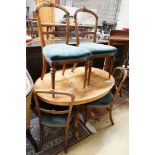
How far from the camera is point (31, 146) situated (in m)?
1.60

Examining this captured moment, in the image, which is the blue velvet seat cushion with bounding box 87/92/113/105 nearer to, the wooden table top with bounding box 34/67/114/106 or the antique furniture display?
the wooden table top with bounding box 34/67/114/106

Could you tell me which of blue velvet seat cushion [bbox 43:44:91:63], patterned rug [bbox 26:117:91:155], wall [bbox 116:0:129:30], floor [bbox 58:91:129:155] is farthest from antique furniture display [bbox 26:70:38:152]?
wall [bbox 116:0:129:30]

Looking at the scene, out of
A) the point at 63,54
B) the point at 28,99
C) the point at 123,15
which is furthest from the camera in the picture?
the point at 123,15

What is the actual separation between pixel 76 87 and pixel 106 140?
26.8 inches

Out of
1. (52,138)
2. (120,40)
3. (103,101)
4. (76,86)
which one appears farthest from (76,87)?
(120,40)

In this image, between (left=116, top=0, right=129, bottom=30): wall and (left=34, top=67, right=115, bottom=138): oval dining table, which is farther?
(left=116, top=0, right=129, bottom=30): wall

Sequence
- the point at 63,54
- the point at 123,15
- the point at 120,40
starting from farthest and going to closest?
1. the point at 123,15
2. the point at 120,40
3. the point at 63,54

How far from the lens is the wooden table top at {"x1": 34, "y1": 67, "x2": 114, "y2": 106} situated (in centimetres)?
144

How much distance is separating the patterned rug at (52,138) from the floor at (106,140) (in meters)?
0.06

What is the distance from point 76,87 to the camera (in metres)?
1.70

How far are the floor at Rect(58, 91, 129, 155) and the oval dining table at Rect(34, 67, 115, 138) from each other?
157 millimetres

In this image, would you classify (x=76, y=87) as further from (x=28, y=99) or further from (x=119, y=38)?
(x=119, y=38)

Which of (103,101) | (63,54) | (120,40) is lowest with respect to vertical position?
(103,101)
